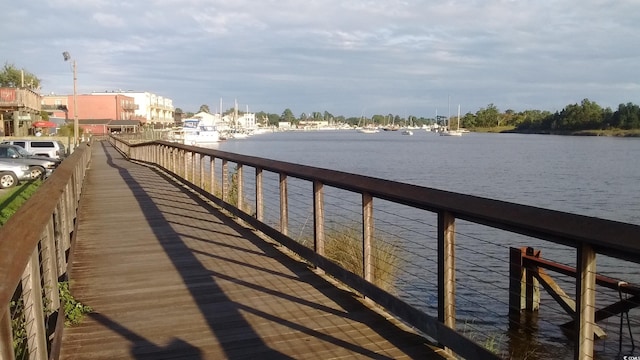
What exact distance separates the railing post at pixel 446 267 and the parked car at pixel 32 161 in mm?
23474

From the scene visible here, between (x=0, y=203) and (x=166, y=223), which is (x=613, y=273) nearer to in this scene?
(x=166, y=223)

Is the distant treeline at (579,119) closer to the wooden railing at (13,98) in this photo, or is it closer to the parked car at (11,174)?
the wooden railing at (13,98)

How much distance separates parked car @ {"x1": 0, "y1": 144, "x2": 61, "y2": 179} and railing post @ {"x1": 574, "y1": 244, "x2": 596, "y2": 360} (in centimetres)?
2481

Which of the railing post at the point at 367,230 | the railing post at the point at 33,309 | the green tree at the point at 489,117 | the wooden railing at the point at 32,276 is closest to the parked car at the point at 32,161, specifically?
the wooden railing at the point at 32,276

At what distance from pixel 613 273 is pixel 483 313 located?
3091mm

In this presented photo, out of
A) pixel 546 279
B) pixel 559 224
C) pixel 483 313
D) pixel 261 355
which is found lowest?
pixel 483 313

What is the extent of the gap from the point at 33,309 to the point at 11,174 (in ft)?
78.7

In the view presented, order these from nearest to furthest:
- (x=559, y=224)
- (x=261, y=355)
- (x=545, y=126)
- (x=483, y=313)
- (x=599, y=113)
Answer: (x=559, y=224), (x=261, y=355), (x=483, y=313), (x=599, y=113), (x=545, y=126)

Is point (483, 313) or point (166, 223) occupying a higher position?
point (166, 223)

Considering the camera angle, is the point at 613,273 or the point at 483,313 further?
the point at 613,273

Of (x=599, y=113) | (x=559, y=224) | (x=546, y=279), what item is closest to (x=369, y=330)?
(x=559, y=224)

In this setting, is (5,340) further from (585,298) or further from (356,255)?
(356,255)

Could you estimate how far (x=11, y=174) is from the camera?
25078 mm

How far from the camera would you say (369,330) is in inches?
201
